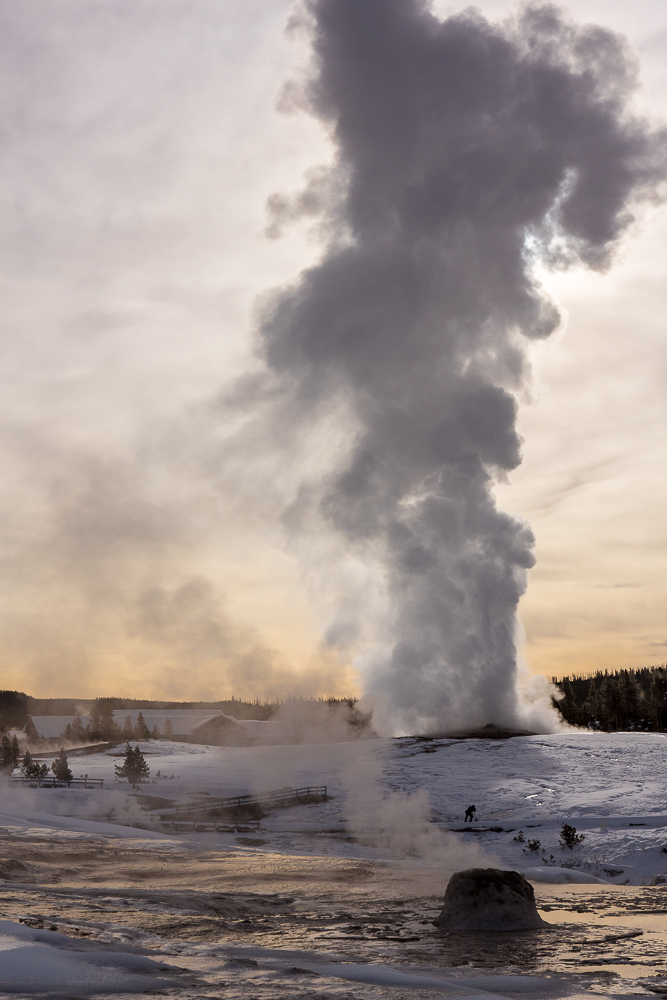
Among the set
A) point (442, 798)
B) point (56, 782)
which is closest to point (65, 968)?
point (442, 798)

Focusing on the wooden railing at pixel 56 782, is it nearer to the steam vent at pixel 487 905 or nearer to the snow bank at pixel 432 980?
the steam vent at pixel 487 905

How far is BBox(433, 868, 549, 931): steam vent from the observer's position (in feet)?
59.8

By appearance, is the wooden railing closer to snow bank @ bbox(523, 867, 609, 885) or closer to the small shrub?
the small shrub

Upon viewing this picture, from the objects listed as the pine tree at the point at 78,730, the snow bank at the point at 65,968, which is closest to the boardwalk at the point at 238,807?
the snow bank at the point at 65,968

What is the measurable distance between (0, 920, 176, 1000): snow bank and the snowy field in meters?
0.04

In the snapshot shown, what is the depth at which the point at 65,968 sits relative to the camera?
1062cm

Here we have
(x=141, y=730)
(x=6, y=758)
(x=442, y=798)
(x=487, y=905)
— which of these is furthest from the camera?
(x=141, y=730)

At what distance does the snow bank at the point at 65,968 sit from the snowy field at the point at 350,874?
0.14ft

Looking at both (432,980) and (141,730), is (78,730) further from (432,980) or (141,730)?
(432,980)

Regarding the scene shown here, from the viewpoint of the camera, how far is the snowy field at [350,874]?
40.1 feet

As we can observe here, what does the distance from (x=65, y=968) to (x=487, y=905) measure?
11325mm

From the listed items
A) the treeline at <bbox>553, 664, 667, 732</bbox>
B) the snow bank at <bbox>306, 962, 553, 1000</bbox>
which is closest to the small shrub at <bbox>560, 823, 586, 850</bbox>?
the snow bank at <bbox>306, 962, 553, 1000</bbox>

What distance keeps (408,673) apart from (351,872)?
158ft

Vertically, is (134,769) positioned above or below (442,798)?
above
